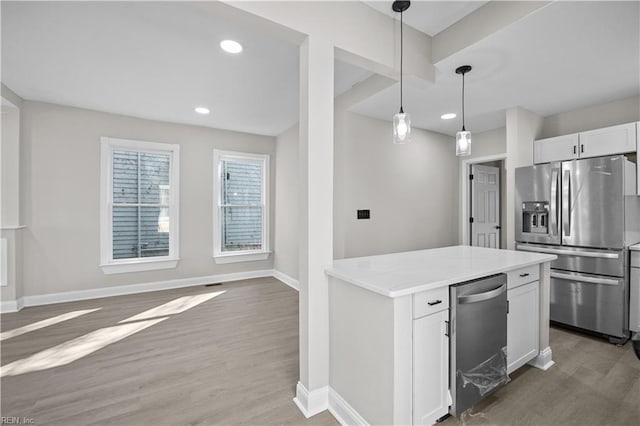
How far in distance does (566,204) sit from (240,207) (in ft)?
15.5

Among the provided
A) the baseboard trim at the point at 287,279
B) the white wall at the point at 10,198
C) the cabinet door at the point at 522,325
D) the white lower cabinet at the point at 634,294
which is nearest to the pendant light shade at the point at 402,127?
the cabinet door at the point at 522,325

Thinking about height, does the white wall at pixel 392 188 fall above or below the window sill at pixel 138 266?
above

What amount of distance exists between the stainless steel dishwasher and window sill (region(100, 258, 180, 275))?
170 inches

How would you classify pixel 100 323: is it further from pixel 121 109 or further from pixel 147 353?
pixel 121 109

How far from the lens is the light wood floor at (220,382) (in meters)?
1.75

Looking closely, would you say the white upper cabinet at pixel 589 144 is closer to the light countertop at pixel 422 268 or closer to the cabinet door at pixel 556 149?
the cabinet door at pixel 556 149

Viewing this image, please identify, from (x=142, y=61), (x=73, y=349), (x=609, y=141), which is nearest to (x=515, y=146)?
(x=609, y=141)

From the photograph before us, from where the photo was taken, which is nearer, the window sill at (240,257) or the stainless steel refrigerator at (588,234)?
the stainless steel refrigerator at (588,234)

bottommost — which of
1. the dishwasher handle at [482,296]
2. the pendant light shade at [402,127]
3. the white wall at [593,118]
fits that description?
the dishwasher handle at [482,296]

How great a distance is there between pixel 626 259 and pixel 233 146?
5381 mm

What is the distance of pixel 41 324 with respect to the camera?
3141mm

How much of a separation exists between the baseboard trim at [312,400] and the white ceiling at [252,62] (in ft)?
7.98

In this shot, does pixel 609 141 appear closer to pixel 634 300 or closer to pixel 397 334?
pixel 634 300

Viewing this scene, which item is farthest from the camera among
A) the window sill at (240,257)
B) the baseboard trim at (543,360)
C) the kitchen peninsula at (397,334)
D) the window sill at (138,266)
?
the window sill at (240,257)
